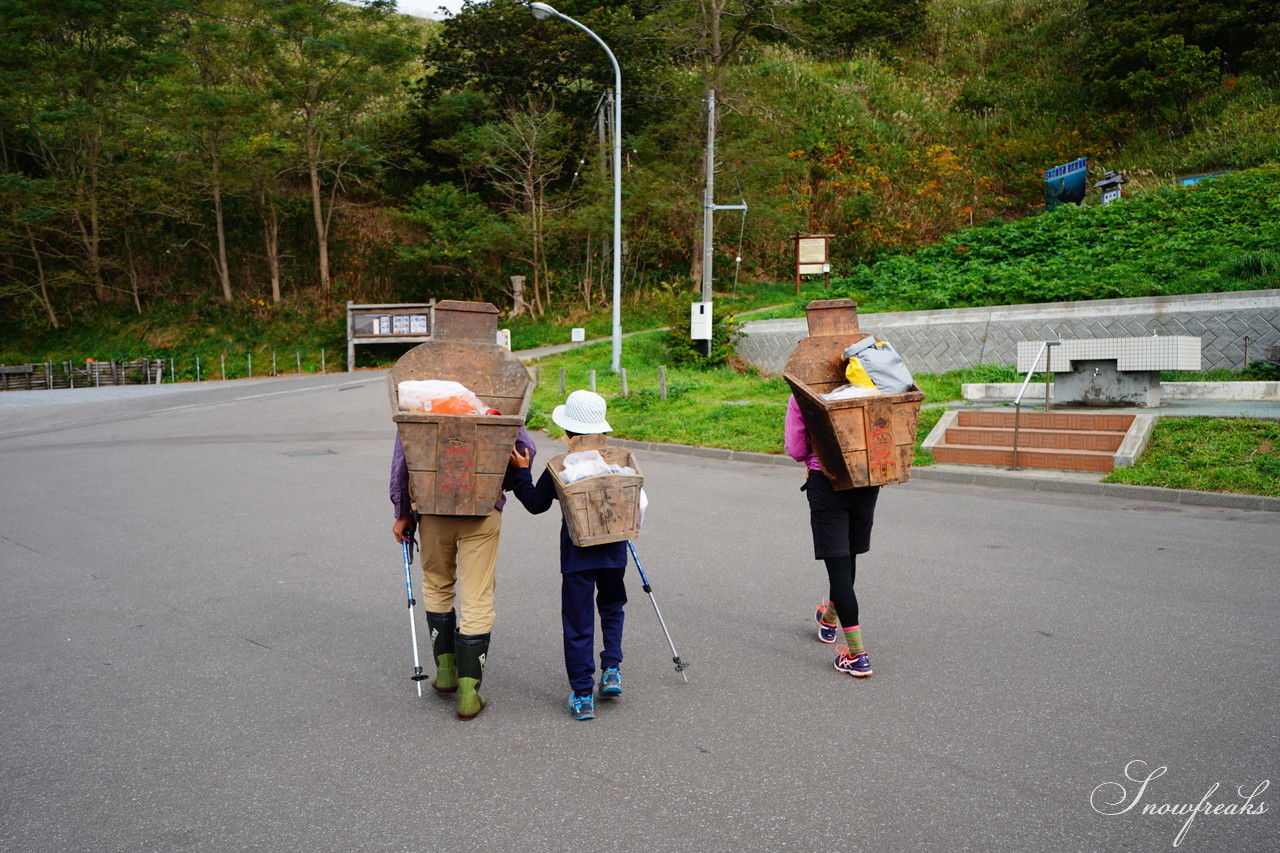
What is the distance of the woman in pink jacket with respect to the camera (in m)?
4.62

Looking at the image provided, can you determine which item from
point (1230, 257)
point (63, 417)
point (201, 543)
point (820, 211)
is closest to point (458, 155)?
point (820, 211)

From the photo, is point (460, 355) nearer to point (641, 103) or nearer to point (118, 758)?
point (118, 758)

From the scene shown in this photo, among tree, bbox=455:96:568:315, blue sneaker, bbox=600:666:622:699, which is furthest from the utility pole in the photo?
blue sneaker, bbox=600:666:622:699

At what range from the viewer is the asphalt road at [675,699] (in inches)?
126

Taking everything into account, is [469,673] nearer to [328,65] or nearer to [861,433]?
[861,433]

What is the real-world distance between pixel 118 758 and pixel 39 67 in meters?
37.6

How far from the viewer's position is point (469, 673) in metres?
4.16

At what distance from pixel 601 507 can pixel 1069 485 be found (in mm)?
8135

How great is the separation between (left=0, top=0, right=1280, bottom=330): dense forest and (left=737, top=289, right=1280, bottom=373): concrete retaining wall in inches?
478

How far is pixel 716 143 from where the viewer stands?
1194 inches

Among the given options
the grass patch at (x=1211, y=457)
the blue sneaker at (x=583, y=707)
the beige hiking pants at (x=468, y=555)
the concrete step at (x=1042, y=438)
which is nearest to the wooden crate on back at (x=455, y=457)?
the beige hiking pants at (x=468, y=555)

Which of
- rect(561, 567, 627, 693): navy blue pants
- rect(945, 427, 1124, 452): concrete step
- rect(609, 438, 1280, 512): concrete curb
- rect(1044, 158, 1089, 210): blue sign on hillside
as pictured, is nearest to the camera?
rect(561, 567, 627, 693): navy blue pants

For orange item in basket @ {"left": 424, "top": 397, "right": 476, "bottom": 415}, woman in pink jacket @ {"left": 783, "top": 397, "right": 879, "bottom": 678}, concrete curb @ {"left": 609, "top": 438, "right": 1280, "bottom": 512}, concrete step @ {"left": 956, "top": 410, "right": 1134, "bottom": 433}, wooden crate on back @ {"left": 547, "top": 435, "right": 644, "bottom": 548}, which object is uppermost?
orange item in basket @ {"left": 424, "top": 397, "right": 476, "bottom": 415}

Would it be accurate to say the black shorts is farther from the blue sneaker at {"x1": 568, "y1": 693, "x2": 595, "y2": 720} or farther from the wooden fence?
the wooden fence
